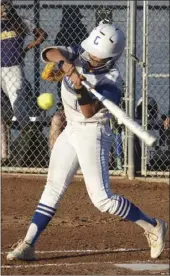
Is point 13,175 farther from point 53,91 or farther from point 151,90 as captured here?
point 151,90

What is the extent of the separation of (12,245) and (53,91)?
183 inches

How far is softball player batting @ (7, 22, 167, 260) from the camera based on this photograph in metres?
7.02

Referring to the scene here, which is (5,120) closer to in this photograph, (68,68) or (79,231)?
(79,231)

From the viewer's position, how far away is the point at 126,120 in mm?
6469

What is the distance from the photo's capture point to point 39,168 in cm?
1169

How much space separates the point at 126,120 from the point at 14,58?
5280mm

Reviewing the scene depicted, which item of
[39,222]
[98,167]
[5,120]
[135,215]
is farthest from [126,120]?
[5,120]

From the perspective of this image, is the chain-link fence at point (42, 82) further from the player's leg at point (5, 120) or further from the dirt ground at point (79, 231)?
the dirt ground at point (79, 231)

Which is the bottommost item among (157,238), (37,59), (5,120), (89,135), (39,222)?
(5,120)

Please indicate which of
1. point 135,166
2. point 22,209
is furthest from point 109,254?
point 135,166

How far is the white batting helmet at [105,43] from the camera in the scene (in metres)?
7.04

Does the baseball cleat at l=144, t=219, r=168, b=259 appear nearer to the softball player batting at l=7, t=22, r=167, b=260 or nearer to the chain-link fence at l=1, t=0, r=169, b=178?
the softball player batting at l=7, t=22, r=167, b=260

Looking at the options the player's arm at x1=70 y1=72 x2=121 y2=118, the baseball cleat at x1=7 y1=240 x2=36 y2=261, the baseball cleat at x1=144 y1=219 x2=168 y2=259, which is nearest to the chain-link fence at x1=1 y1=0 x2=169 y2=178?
the baseball cleat at x1=144 y1=219 x2=168 y2=259

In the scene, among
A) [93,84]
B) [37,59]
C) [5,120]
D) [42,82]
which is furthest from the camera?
[42,82]
